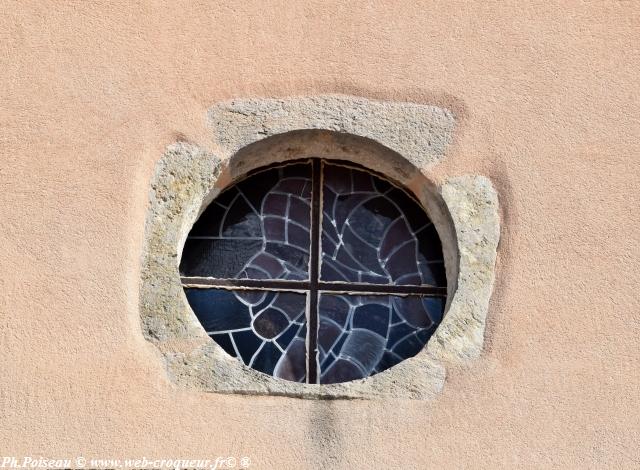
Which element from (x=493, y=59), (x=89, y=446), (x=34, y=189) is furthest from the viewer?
(x=493, y=59)

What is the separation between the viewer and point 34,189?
4582mm

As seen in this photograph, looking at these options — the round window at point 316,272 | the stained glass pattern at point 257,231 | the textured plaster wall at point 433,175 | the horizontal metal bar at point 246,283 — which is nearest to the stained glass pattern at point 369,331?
the round window at point 316,272

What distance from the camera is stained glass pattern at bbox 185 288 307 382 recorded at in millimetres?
4715

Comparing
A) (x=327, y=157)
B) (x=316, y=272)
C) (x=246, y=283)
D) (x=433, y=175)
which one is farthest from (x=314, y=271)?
(x=433, y=175)

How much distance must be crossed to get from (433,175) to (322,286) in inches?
26.2

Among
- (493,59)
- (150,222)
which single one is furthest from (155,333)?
(493,59)

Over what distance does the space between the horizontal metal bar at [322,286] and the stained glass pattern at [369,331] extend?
3 cm

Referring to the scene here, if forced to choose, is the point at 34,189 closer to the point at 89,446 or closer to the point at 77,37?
the point at 77,37

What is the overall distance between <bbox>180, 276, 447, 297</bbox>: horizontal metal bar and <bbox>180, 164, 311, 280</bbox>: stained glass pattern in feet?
0.09

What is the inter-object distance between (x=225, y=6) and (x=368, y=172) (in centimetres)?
95

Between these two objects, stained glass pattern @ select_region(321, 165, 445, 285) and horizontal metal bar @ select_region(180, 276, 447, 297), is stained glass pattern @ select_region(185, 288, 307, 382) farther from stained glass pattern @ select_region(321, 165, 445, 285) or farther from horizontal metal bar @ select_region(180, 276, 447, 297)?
stained glass pattern @ select_region(321, 165, 445, 285)

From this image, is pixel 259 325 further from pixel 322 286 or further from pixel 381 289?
pixel 381 289

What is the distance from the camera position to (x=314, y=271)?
4879 millimetres

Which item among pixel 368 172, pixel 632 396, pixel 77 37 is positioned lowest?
pixel 632 396
